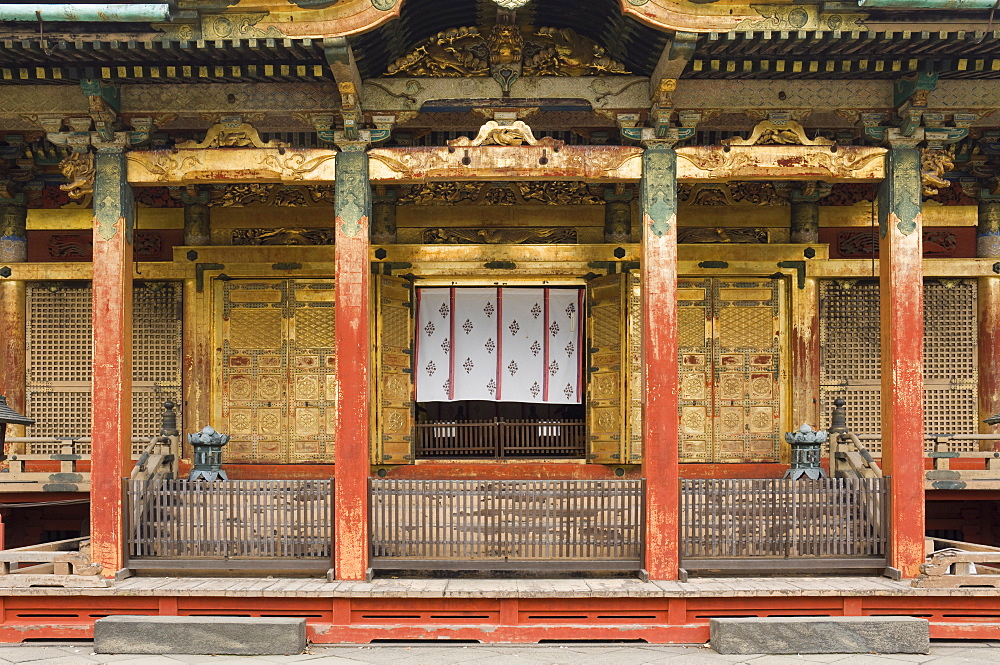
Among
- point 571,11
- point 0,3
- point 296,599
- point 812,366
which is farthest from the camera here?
point 812,366

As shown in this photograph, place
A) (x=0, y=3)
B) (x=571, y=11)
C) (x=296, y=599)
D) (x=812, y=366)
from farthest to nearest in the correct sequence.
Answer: (x=812, y=366) < (x=571, y=11) < (x=296, y=599) < (x=0, y=3)

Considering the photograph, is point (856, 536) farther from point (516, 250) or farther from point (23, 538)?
point (23, 538)

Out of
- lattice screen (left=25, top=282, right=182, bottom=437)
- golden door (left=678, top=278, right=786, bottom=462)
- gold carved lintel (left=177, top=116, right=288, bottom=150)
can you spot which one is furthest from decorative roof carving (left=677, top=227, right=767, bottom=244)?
lattice screen (left=25, top=282, right=182, bottom=437)

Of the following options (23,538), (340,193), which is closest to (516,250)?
(340,193)

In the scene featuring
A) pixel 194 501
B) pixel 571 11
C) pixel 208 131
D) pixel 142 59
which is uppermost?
pixel 571 11

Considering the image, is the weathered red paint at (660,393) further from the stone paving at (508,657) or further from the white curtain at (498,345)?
the white curtain at (498,345)

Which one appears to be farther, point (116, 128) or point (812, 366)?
point (812, 366)

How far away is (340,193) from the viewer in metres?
8.22

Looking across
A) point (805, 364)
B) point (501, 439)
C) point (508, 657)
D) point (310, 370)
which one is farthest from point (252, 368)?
point (805, 364)

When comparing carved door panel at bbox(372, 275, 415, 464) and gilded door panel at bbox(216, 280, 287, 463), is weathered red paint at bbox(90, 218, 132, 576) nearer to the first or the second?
gilded door panel at bbox(216, 280, 287, 463)

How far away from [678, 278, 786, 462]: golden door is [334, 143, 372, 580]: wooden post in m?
4.51

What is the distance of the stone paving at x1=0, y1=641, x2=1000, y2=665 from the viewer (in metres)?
7.12

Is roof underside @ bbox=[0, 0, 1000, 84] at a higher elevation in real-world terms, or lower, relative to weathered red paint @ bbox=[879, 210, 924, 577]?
higher

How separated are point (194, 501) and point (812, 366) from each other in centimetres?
736
